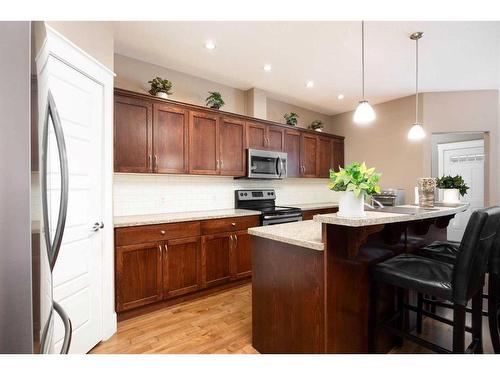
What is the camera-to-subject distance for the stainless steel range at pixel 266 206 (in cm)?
330

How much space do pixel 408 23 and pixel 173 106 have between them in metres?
2.49

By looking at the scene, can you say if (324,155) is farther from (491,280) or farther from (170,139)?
(491,280)

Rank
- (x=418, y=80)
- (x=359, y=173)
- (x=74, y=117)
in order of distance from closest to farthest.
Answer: (x=359, y=173) → (x=74, y=117) → (x=418, y=80)

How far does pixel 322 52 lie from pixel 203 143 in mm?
1754

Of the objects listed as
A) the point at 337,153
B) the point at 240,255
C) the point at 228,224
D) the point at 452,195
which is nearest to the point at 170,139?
the point at 228,224

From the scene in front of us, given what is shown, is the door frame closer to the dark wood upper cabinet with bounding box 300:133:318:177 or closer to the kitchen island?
the kitchen island

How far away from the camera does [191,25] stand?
2.24 meters

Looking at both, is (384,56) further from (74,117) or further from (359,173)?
(74,117)

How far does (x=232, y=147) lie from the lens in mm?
3369

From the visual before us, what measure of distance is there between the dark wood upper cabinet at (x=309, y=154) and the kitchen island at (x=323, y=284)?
8.44ft

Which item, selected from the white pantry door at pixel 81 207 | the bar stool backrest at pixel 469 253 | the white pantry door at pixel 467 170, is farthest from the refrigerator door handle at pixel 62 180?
the white pantry door at pixel 467 170

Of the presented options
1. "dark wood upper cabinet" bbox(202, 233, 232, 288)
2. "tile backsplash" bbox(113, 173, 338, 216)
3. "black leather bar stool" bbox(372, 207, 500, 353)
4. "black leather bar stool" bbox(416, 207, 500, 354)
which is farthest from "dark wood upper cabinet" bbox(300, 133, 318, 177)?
"black leather bar stool" bbox(372, 207, 500, 353)

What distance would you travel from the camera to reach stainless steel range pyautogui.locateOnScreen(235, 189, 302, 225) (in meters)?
3.30
